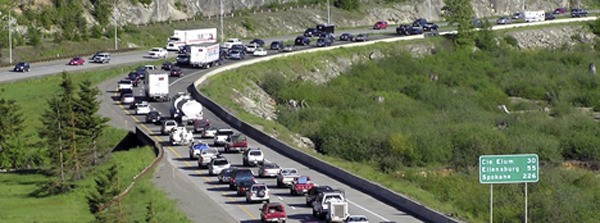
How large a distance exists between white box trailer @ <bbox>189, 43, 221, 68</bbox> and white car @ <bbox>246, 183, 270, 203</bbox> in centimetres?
6503

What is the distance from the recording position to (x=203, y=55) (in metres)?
131

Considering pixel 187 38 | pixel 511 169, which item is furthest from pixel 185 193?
pixel 187 38

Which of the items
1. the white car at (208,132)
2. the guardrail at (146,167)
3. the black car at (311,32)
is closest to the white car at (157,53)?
the black car at (311,32)

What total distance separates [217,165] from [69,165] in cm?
1314

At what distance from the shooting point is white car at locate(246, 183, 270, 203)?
66188 millimetres

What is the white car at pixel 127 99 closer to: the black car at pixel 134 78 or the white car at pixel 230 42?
the black car at pixel 134 78

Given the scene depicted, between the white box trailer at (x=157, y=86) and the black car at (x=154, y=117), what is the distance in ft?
29.7

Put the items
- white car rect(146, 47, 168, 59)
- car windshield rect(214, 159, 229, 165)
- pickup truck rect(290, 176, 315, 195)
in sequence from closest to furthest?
pickup truck rect(290, 176, 315, 195) → car windshield rect(214, 159, 229, 165) → white car rect(146, 47, 168, 59)

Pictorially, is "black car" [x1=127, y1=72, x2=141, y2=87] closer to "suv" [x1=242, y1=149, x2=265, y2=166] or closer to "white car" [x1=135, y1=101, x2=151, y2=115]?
"white car" [x1=135, y1=101, x2=151, y2=115]

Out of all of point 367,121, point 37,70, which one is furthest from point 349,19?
point 367,121

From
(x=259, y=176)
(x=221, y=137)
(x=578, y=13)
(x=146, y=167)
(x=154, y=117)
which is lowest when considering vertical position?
(x=578, y=13)

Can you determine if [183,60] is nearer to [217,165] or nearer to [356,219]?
[217,165]

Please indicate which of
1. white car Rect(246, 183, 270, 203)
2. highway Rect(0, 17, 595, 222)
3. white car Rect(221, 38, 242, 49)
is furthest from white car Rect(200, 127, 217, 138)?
white car Rect(221, 38, 242, 49)

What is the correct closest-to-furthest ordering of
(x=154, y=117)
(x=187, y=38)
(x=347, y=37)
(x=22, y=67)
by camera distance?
(x=154, y=117) → (x=22, y=67) → (x=187, y=38) → (x=347, y=37)
